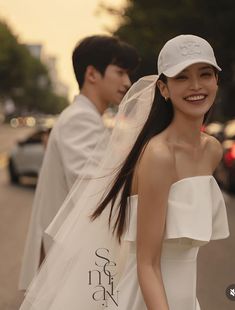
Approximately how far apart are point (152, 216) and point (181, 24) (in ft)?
106

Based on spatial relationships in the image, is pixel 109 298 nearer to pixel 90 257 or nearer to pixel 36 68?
pixel 90 257

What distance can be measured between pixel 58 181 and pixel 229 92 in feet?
133

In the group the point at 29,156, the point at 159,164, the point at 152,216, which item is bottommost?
the point at 29,156

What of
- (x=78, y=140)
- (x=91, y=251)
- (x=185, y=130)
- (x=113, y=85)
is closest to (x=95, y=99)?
(x=113, y=85)

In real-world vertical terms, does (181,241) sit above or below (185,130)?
below

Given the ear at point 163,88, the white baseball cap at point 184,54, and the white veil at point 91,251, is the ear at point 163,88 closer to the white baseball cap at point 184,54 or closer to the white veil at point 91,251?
the white baseball cap at point 184,54

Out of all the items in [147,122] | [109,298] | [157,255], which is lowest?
[109,298]

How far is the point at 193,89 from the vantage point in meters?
2.22

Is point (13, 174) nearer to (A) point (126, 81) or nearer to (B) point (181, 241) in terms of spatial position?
(A) point (126, 81)

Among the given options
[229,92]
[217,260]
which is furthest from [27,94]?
[217,260]

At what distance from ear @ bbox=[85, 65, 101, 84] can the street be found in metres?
1.96

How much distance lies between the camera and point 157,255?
7.23 ft

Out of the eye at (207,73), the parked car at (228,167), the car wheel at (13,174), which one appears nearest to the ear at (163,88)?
the eye at (207,73)

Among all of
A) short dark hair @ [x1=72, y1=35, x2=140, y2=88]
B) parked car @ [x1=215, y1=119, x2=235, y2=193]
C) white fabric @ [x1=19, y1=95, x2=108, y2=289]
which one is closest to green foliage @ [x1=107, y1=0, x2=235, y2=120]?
parked car @ [x1=215, y1=119, x2=235, y2=193]
